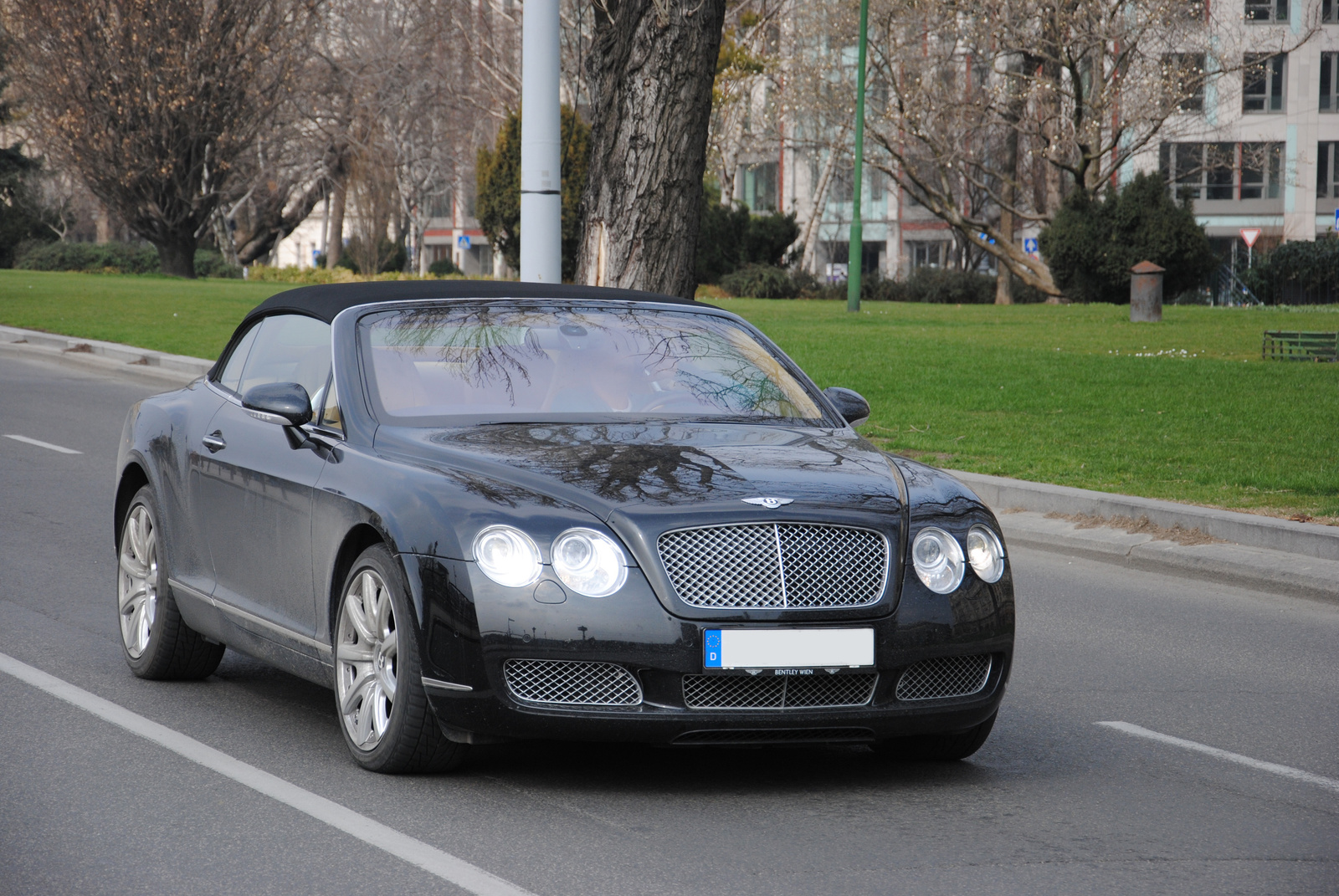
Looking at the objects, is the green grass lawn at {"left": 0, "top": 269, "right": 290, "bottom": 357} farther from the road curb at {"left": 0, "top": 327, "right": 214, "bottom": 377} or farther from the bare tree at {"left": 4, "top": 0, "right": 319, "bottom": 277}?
the bare tree at {"left": 4, "top": 0, "right": 319, "bottom": 277}

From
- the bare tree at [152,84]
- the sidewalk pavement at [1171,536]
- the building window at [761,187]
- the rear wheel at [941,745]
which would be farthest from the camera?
the building window at [761,187]

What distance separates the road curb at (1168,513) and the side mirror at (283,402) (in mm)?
6455

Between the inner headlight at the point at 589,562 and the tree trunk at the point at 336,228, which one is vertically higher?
the tree trunk at the point at 336,228

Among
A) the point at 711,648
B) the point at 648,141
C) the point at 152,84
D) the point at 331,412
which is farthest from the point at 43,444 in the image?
the point at 152,84

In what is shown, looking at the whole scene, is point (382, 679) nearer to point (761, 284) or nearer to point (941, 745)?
point (941, 745)

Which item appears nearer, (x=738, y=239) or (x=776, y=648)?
(x=776, y=648)

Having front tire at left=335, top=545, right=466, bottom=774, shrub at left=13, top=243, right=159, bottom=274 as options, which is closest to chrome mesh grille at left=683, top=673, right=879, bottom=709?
front tire at left=335, top=545, right=466, bottom=774

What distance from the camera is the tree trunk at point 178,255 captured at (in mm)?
55500

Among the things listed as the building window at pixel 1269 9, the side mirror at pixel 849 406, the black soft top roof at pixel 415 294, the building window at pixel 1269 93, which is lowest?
the side mirror at pixel 849 406

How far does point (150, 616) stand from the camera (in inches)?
268

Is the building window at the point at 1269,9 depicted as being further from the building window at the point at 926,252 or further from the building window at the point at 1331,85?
the building window at the point at 926,252

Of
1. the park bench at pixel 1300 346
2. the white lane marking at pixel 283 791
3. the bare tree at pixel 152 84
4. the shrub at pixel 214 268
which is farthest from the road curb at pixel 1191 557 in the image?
the shrub at pixel 214 268

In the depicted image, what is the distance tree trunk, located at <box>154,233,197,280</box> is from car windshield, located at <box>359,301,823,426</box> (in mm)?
51536

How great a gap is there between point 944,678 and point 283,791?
1.97m
